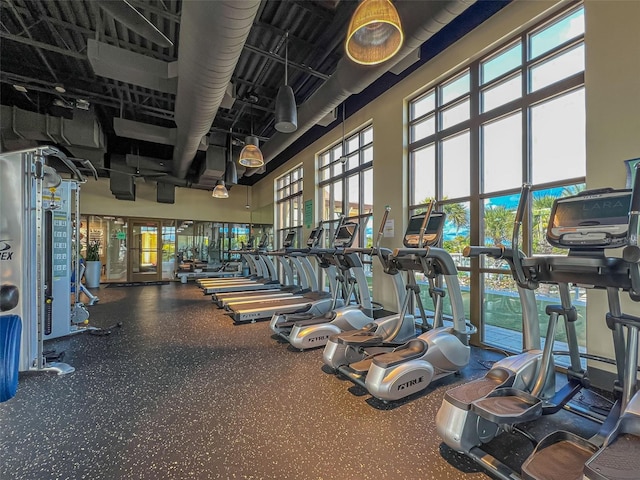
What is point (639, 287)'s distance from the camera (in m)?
1.59

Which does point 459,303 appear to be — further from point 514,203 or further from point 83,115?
point 83,115

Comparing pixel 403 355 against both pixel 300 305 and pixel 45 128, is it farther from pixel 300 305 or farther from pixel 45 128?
pixel 45 128

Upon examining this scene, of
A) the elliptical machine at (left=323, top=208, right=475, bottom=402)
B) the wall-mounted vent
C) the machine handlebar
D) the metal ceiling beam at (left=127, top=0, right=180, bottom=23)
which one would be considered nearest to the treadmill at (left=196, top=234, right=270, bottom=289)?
the wall-mounted vent

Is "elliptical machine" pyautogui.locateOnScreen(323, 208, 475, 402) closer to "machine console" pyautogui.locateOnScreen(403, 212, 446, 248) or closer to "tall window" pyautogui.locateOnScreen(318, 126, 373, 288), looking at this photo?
"machine console" pyautogui.locateOnScreen(403, 212, 446, 248)

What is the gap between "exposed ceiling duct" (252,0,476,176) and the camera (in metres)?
2.83

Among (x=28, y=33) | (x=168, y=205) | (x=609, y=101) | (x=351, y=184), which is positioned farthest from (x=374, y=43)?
(x=168, y=205)

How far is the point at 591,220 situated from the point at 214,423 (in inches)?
113

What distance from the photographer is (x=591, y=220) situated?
1.82 metres

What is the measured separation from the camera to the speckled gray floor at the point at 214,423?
1737mm

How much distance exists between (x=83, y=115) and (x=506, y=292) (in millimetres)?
8586

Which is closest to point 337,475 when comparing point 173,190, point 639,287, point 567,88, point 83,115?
point 639,287

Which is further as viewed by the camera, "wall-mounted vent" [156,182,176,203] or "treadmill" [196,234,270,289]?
"wall-mounted vent" [156,182,176,203]

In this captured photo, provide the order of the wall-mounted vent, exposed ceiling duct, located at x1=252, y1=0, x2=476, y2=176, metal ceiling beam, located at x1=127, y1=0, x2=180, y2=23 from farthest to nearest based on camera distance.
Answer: the wall-mounted vent < metal ceiling beam, located at x1=127, y1=0, x2=180, y2=23 < exposed ceiling duct, located at x1=252, y1=0, x2=476, y2=176

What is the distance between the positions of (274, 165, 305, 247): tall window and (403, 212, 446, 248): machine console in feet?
18.4
